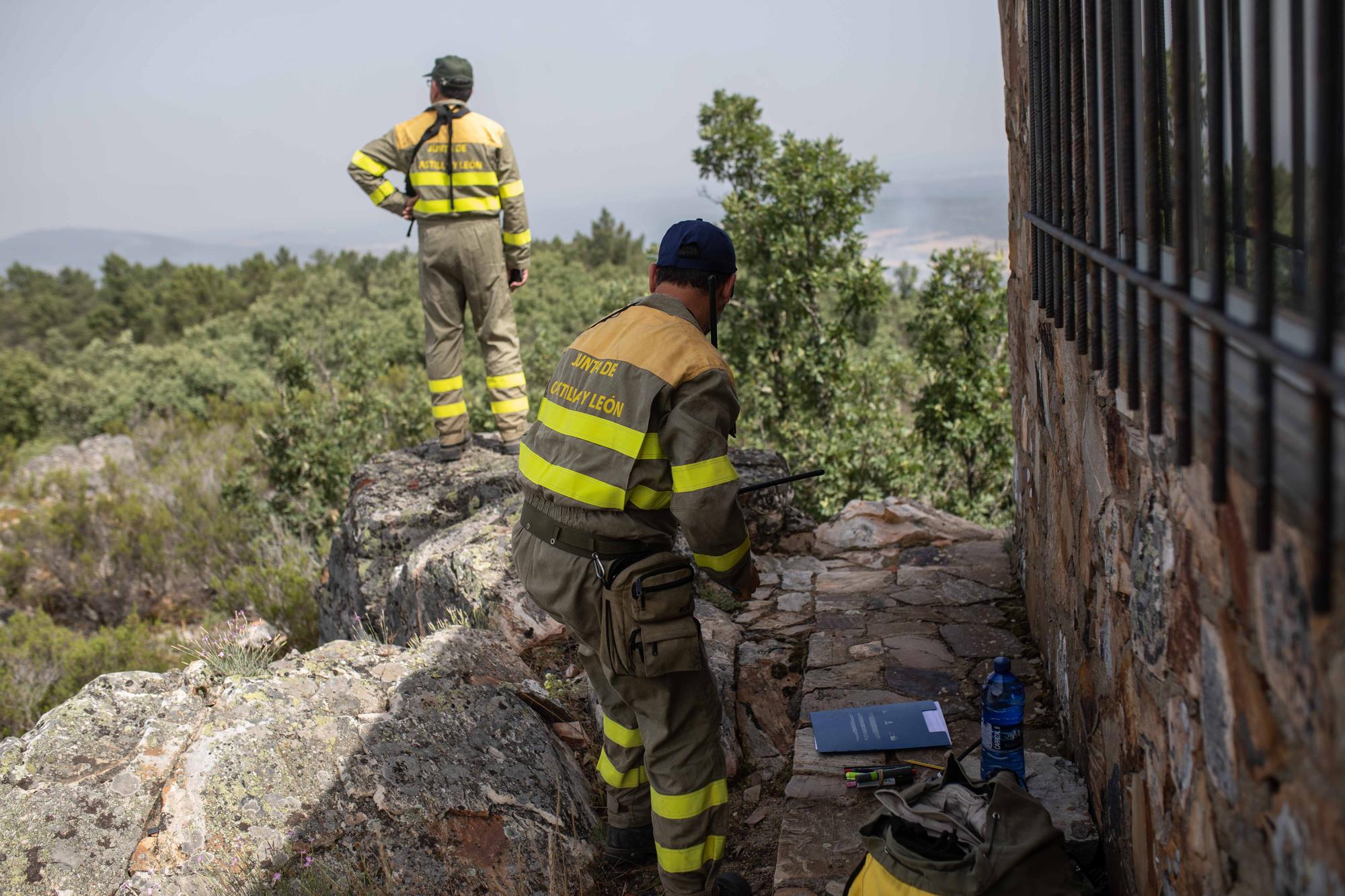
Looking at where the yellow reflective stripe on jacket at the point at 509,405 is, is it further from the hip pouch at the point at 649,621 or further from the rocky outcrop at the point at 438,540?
the hip pouch at the point at 649,621

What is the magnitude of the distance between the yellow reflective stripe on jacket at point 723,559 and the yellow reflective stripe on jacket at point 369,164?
15.7ft

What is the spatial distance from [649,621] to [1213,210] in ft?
6.25

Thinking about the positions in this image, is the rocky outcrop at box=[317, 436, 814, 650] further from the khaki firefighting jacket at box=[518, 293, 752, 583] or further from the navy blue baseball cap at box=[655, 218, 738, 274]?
the navy blue baseball cap at box=[655, 218, 738, 274]

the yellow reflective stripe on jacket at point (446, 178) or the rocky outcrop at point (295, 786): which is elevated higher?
the yellow reflective stripe on jacket at point (446, 178)

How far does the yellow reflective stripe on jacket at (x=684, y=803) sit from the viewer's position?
310 centimetres

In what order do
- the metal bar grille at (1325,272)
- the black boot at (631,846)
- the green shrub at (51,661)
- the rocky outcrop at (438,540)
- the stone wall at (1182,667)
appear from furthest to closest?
the green shrub at (51,661), the rocky outcrop at (438,540), the black boot at (631,846), the stone wall at (1182,667), the metal bar grille at (1325,272)

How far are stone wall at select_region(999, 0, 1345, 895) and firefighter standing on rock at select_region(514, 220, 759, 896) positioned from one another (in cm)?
105

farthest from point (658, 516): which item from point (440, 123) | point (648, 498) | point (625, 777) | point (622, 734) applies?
point (440, 123)

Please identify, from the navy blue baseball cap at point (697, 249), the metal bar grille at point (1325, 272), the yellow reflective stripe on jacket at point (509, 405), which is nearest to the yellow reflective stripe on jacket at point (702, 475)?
the navy blue baseball cap at point (697, 249)

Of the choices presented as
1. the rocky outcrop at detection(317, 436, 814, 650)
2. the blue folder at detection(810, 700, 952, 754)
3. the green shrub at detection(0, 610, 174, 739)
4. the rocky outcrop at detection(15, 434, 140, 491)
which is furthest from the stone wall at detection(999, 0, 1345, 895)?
the rocky outcrop at detection(15, 434, 140, 491)

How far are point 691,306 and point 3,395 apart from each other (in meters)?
27.8

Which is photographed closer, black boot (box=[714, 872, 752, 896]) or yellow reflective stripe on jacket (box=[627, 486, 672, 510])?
yellow reflective stripe on jacket (box=[627, 486, 672, 510])

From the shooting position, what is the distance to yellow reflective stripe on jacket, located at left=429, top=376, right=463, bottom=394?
23.6 feet

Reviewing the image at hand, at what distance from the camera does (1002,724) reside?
3.12m
